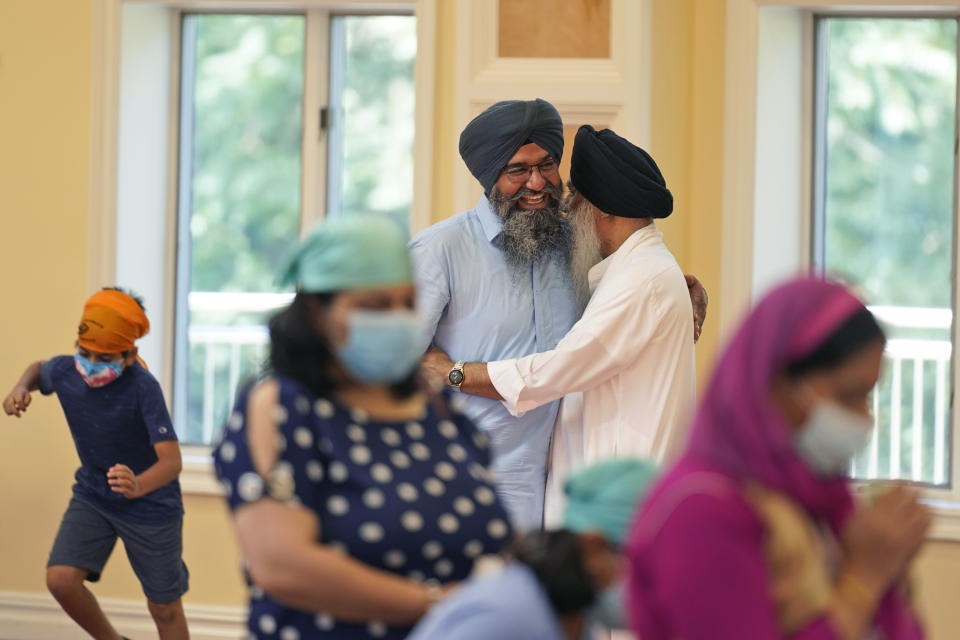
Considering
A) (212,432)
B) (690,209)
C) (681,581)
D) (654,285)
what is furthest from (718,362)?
(212,432)

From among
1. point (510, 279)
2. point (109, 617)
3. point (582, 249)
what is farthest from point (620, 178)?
point (109, 617)

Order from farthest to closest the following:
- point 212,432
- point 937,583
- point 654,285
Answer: point 212,432 → point 937,583 → point 654,285

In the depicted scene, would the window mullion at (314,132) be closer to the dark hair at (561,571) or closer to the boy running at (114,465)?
the boy running at (114,465)

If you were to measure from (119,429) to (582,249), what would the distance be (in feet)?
5.27

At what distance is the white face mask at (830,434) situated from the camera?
5.01 ft

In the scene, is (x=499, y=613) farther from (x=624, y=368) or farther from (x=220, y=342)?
(x=220, y=342)

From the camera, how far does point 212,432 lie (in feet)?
17.2

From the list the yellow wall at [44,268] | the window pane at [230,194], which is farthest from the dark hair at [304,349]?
the window pane at [230,194]

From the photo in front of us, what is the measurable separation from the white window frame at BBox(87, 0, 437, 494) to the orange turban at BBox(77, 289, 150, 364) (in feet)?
2.94

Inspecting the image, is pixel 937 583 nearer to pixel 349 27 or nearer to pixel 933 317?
pixel 933 317

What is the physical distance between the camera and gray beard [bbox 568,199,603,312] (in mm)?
3381

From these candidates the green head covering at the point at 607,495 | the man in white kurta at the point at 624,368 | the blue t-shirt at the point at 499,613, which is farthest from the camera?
the man in white kurta at the point at 624,368

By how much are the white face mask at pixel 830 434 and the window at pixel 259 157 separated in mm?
3627

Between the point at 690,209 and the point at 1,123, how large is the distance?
8.39ft
